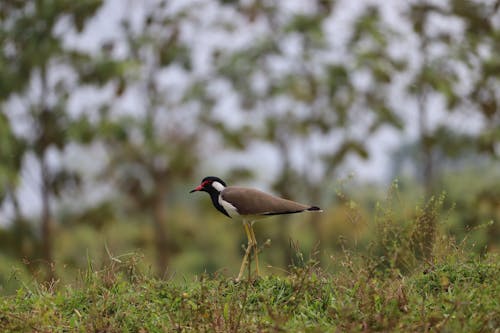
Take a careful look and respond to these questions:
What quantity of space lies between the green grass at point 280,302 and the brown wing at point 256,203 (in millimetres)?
525

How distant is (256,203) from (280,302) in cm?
81

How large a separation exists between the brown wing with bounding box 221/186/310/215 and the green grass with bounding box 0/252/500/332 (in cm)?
52

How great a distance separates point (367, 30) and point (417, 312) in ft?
41.6

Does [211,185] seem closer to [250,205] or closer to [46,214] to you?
[250,205]

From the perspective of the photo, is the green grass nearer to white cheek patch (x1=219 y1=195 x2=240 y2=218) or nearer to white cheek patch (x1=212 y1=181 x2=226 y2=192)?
white cheek patch (x1=219 y1=195 x2=240 y2=218)

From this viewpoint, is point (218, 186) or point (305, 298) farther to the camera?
point (218, 186)

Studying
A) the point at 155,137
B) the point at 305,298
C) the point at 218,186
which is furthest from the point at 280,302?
the point at 155,137

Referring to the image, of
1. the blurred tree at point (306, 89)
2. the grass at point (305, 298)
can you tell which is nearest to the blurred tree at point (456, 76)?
the blurred tree at point (306, 89)

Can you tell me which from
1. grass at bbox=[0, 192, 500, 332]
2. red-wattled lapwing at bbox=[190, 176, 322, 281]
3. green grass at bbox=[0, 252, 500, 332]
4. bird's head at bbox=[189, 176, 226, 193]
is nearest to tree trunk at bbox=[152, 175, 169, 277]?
grass at bbox=[0, 192, 500, 332]

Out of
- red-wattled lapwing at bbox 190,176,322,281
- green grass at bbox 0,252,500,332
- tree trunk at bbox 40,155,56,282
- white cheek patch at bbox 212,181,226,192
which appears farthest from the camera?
tree trunk at bbox 40,155,56,282

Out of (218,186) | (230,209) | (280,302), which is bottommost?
(280,302)

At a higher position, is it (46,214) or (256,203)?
(256,203)

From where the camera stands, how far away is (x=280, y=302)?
18.6 feet

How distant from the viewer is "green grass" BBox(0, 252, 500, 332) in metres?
4.98
